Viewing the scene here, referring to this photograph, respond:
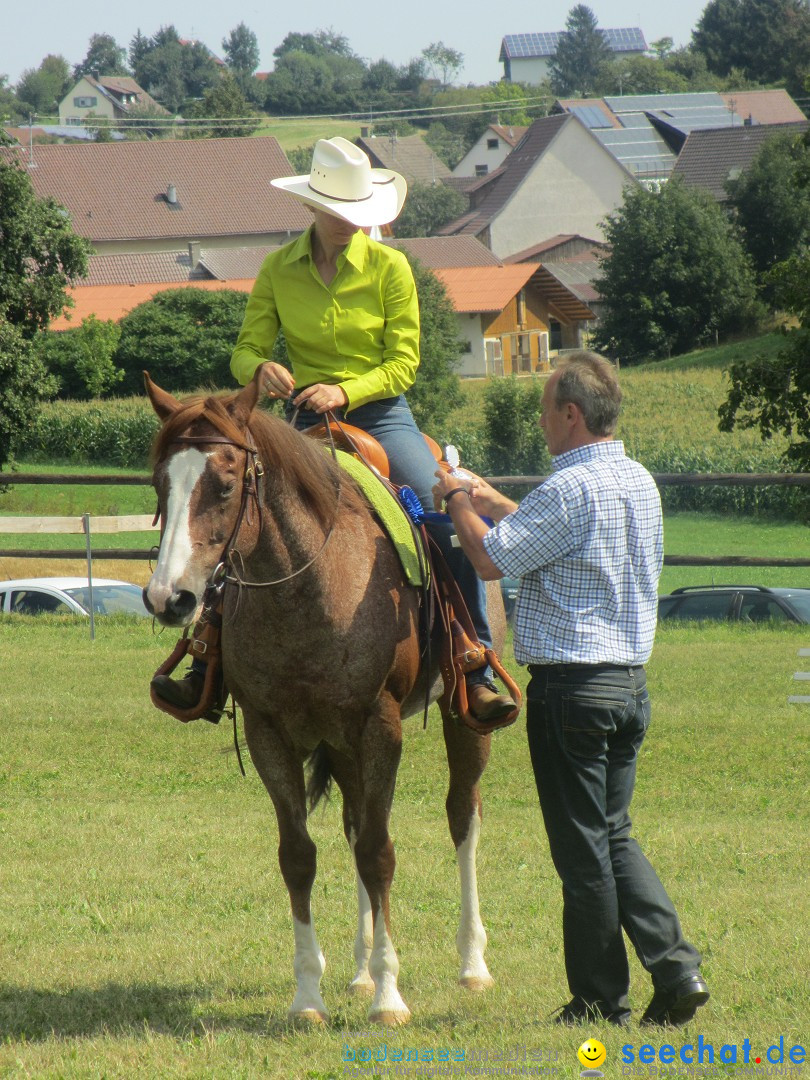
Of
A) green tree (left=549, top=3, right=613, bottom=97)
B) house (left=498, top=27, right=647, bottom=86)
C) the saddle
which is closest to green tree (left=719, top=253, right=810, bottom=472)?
the saddle

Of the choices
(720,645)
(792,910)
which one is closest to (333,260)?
(792,910)

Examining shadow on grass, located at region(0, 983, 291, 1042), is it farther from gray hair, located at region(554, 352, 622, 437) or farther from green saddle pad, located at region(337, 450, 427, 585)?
gray hair, located at region(554, 352, 622, 437)

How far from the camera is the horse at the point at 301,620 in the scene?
392 cm

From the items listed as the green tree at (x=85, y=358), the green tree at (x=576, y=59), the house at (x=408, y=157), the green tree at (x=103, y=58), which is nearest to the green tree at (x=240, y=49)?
the green tree at (x=103, y=58)

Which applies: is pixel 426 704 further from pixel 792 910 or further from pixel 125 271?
pixel 125 271

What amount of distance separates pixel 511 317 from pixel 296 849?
57.6 meters

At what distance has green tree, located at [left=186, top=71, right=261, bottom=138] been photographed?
109250mm

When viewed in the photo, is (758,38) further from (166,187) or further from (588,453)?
(588,453)

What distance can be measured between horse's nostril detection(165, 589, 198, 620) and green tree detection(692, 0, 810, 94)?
366 ft

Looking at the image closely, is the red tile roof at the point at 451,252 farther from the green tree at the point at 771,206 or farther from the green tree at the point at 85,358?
the green tree at the point at 85,358

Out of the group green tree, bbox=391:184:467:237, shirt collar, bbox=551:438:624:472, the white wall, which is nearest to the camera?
shirt collar, bbox=551:438:624:472

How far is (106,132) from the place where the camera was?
12238 centimetres

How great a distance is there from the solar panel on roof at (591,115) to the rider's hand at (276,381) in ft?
304

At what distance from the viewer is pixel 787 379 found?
19.4 m
